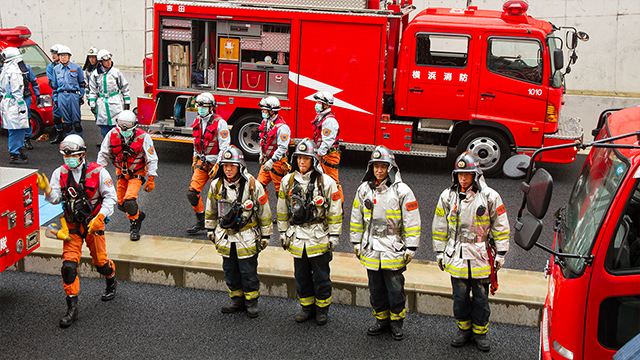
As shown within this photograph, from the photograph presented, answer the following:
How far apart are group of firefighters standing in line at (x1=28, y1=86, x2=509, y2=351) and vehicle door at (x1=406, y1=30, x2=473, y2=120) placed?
5033mm

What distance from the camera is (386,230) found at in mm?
5461

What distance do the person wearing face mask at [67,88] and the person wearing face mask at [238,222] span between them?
271 inches

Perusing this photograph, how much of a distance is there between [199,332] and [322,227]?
154 cm

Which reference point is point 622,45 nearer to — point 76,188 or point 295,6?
point 295,6

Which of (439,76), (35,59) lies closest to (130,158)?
(439,76)

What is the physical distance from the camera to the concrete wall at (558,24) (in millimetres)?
13500

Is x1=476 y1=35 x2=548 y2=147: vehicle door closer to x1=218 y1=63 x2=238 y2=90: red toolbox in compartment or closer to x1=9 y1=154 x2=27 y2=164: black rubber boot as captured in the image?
x1=218 y1=63 x2=238 y2=90: red toolbox in compartment

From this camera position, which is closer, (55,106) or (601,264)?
(601,264)

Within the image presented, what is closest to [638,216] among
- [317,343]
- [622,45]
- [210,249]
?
[317,343]

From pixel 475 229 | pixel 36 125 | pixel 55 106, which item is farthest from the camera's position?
pixel 36 125

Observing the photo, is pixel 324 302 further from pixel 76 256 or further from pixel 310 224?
pixel 76 256

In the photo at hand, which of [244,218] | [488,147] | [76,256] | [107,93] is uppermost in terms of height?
[107,93]

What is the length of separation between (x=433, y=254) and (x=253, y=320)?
2.49 m

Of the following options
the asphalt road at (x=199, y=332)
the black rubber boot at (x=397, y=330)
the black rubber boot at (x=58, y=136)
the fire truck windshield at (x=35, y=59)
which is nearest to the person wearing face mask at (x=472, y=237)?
the asphalt road at (x=199, y=332)
